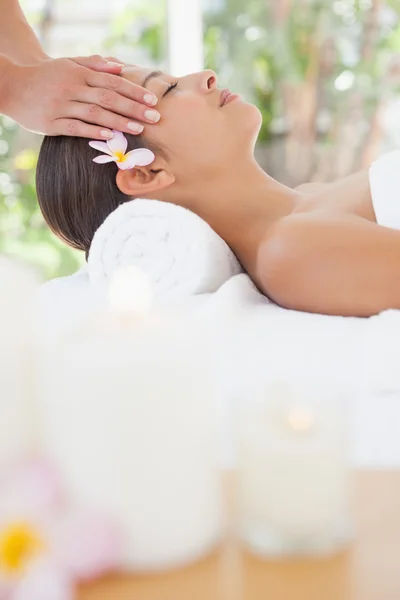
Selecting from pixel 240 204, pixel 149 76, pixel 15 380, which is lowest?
pixel 240 204

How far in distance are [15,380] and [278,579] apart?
0.79 ft

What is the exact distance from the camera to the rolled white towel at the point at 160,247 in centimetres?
166

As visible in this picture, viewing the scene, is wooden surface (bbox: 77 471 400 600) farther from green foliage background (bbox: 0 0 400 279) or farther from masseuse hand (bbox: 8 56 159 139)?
green foliage background (bbox: 0 0 400 279)

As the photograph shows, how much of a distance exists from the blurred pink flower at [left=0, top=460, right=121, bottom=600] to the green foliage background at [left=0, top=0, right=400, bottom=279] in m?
3.60

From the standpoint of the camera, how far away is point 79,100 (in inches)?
72.5

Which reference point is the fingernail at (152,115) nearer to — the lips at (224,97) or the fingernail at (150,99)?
the fingernail at (150,99)

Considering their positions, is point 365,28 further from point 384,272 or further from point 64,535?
point 64,535

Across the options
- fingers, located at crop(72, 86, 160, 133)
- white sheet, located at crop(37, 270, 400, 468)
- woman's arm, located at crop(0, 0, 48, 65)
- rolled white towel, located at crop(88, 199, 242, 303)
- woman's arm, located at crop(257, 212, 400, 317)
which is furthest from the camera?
woman's arm, located at crop(0, 0, 48, 65)

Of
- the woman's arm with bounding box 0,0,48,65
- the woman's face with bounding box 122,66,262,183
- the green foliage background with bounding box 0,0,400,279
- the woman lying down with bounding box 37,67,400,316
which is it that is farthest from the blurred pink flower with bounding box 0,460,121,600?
the green foliage background with bounding box 0,0,400,279

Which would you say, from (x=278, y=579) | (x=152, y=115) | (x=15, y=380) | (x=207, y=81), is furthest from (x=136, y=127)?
(x=278, y=579)

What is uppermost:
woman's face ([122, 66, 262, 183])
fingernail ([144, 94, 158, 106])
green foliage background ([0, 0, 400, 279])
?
fingernail ([144, 94, 158, 106])

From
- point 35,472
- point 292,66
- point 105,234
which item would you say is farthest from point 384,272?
point 292,66

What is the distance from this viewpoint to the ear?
75.4 inches

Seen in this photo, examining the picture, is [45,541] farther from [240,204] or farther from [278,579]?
[240,204]
